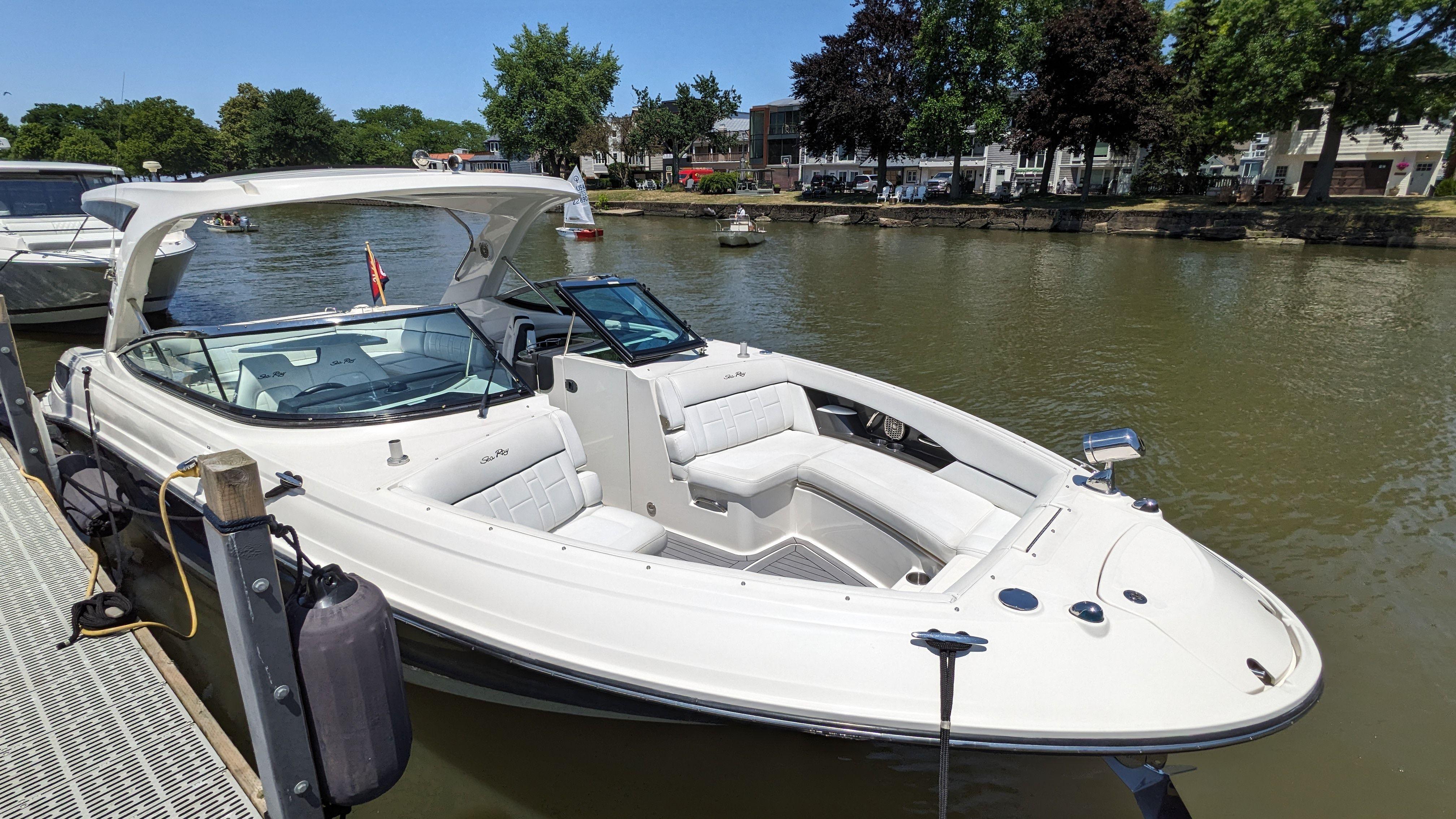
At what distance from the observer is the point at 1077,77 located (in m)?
31.0

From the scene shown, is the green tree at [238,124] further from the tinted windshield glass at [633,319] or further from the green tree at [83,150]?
the tinted windshield glass at [633,319]

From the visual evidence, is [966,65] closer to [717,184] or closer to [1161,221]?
[1161,221]

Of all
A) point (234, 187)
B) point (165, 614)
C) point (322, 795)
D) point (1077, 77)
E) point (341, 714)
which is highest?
point (1077, 77)

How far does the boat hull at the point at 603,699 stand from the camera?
202cm

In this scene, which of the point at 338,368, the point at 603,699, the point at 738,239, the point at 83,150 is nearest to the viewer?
the point at 603,699

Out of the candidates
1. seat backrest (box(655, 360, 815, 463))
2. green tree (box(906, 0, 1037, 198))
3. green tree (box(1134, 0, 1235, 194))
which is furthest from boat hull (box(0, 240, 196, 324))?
green tree (box(906, 0, 1037, 198))

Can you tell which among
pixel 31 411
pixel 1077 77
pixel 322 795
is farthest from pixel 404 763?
pixel 1077 77

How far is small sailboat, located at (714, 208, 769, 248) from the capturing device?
24.7 m

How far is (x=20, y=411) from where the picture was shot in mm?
4543

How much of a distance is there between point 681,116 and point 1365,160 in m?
44.3

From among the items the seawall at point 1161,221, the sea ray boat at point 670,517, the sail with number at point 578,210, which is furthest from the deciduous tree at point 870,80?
the sea ray boat at point 670,517

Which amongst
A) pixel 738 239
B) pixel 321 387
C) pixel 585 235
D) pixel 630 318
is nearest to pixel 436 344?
pixel 321 387

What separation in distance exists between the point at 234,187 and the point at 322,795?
9.55 feet

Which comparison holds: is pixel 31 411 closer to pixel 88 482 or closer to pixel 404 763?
pixel 88 482
